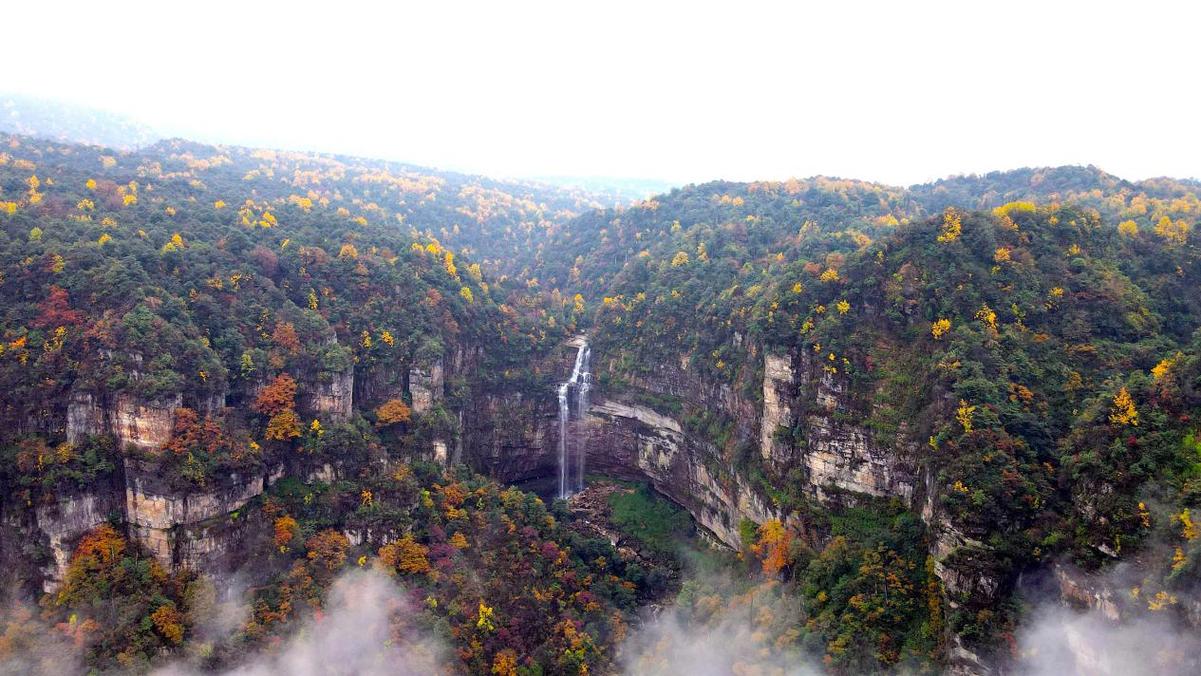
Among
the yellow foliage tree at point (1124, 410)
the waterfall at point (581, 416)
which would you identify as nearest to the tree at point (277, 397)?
the waterfall at point (581, 416)

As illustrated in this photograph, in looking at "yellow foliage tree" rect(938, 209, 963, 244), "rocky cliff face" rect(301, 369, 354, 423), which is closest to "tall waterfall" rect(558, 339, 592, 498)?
"rocky cliff face" rect(301, 369, 354, 423)

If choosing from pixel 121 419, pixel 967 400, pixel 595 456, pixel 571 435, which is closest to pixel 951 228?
pixel 967 400

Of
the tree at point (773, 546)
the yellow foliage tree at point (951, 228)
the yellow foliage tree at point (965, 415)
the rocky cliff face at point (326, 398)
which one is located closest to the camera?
the yellow foliage tree at point (965, 415)

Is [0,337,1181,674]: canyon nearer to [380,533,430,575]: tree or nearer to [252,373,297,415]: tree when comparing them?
[380,533,430,575]: tree

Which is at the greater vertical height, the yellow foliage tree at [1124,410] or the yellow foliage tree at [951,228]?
the yellow foliage tree at [951,228]

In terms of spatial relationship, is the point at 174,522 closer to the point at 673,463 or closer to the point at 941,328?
the point at 673,463

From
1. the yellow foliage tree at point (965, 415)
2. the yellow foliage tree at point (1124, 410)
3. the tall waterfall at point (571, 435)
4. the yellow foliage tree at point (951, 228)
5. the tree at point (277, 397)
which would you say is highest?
the yellow foliage tree at point (951, 228)

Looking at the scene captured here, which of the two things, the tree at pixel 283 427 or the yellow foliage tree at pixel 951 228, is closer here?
the tree at pixel 283 427

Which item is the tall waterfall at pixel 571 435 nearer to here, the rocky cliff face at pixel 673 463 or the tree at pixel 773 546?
the rocky cliff face at pixel 673 463

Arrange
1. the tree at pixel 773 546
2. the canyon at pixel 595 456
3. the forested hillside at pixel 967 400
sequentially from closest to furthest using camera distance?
the forested hillside at pixel 967 400, the canyon at pixel 595 456, the tree at pixel 773 546
